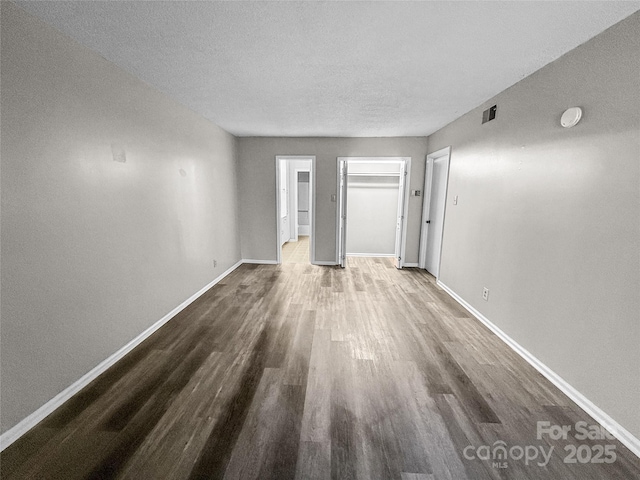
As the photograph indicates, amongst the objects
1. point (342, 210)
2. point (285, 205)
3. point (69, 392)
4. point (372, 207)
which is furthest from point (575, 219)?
point (285, 205)

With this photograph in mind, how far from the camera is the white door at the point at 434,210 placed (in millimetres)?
4355

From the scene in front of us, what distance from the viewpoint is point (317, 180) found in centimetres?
499

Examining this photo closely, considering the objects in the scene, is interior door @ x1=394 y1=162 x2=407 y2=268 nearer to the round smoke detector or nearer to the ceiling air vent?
the ceiling air vent

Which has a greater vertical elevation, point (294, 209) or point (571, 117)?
point (571, 117)

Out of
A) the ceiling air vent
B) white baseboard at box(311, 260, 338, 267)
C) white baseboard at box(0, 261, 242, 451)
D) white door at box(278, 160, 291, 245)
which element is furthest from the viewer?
white door at box(278, 160, 291, 245)

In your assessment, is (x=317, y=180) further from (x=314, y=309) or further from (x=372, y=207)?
(x=314, y=309)

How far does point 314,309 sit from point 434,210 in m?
2.87

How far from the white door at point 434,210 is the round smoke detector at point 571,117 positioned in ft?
7.45

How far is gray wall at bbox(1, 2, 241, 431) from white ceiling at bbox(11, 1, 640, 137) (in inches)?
10.2

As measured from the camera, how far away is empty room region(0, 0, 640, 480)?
148 centimetres

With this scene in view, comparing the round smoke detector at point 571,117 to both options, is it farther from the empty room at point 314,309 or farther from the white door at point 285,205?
the white door at point 285,205

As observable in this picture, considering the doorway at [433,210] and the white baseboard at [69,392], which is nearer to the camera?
the white baseboard at [69,392]

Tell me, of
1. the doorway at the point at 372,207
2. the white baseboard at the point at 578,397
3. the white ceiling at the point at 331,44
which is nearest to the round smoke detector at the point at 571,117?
the white ceiling at the point at 331,44

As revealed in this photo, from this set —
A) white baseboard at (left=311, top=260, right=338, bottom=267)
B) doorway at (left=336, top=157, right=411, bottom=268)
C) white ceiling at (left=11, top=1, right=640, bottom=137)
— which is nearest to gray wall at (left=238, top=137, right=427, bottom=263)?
white baseboard at (left=311, top=260, right=338, bottom=267)
